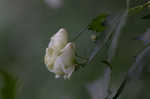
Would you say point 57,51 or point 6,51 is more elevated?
point 57,51

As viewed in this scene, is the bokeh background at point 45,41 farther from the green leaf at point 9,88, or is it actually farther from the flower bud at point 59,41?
the green leaf at point 9,88

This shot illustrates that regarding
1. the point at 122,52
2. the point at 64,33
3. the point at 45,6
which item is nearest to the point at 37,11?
the point at 45,6

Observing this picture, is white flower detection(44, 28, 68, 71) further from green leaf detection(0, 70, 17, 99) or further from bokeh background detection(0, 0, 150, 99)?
bokeh background detection(0, 0, 150, 99)

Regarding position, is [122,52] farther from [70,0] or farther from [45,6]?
[45,6]

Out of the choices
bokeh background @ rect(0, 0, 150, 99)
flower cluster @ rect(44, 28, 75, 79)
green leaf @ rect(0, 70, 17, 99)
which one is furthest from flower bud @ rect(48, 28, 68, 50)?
bokeh background @ rect(0, 0, 150, 99)

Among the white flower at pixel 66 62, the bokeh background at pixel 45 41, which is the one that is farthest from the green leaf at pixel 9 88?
the bokeh background at pixel 45 41

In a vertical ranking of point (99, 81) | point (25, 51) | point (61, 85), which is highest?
point (99, 81)

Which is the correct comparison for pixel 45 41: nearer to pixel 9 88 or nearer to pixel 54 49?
pixel 54 49
